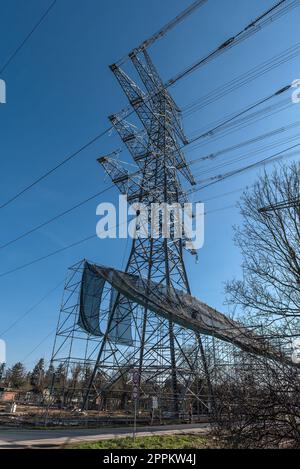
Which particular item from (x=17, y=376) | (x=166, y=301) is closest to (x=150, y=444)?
(x=166, y=301)

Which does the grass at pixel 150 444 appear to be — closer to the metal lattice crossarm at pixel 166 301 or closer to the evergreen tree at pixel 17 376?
the metal lattice crossarm at pixel 166 301

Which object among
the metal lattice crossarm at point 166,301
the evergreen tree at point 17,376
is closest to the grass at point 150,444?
the metal lattice crossarm at point 166,301

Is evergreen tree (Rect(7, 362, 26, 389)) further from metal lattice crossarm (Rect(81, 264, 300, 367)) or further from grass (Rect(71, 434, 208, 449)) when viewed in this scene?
grass (Rect(71, 434, 208, 449))

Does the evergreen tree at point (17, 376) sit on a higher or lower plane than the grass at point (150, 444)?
lower

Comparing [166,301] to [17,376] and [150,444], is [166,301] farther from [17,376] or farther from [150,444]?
[17,376]

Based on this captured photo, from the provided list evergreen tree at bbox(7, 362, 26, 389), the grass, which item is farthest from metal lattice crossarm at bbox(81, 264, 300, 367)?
evergreen tree at bbox(7, 362, 26, 389)

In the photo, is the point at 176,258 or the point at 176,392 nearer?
the point at 176,392

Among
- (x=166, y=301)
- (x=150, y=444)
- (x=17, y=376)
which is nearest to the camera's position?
(x=150, y=444)

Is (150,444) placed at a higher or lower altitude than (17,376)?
higher
